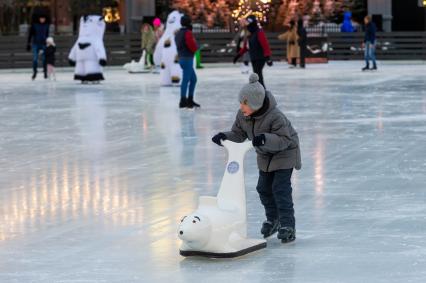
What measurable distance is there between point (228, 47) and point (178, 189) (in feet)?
91.5

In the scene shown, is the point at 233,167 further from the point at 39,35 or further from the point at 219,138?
the point at 39,35

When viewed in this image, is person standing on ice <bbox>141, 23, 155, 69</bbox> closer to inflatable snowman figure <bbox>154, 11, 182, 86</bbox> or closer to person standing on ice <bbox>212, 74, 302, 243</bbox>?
inflatable snowman figure <bbox>154, 11, 182, 86</bbox>

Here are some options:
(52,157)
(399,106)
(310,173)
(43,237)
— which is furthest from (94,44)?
(43,237)

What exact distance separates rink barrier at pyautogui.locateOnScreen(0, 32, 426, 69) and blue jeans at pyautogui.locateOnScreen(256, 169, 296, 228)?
28.8 meters

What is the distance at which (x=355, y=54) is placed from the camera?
128 ft

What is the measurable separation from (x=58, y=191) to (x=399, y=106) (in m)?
10.4

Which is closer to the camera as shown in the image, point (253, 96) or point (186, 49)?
point (253, 96)

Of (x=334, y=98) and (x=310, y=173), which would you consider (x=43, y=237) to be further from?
(x=334, y=98)

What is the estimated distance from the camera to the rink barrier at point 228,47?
3631cm

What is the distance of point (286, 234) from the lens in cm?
787

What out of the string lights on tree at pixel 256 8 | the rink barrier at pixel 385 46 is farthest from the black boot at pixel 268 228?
the string lights on tree at pixel 256 8


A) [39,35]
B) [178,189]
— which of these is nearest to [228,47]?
[39,35]

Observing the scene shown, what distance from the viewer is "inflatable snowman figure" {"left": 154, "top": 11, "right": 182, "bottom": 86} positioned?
79.4 ft

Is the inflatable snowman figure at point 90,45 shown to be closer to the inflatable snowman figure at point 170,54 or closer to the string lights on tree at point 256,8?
the inflatable snowman figure at point 170,54
